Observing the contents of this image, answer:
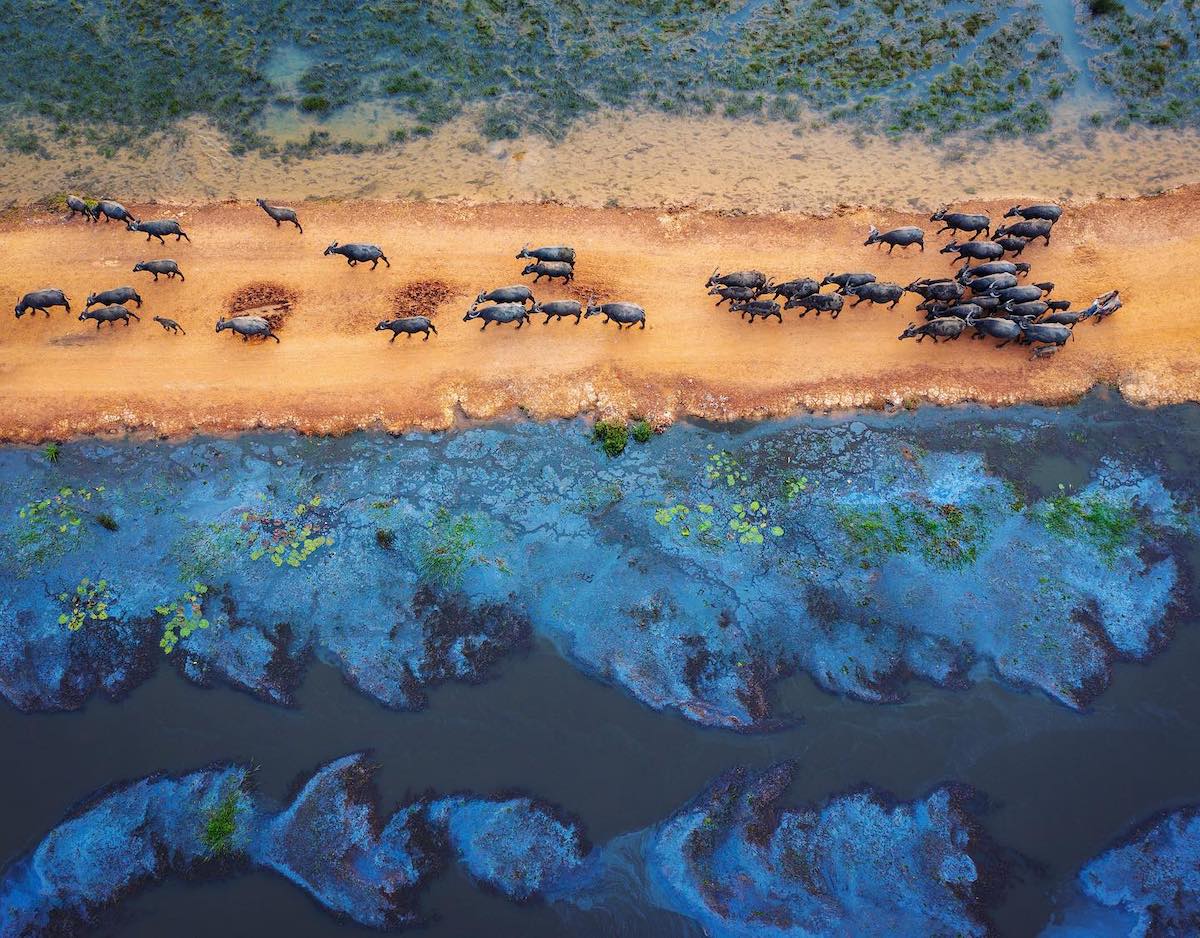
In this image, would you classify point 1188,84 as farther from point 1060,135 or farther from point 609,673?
point 609,673

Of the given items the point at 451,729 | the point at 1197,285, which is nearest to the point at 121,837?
the point at 451,729

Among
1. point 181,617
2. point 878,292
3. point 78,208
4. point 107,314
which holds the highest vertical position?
point 878,292

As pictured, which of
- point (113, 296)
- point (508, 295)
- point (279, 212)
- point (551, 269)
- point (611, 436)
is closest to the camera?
point (611, 436)

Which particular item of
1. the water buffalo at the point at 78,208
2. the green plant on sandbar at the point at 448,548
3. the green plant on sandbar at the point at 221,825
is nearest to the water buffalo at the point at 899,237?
the green plant on sandbar at the point at 448,548

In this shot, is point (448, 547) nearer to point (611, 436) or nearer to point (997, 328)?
point (611, 436)

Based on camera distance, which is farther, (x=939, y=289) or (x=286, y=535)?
(x=939, y=289)

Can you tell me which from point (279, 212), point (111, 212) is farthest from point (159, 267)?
point (279, 212)

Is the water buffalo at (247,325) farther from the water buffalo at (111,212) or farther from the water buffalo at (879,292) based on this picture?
the water buffalo at (879,292)

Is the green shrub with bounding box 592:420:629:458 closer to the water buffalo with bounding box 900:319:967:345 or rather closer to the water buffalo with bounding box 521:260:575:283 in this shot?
the water buffalo with bounding box 521:260:575:283
